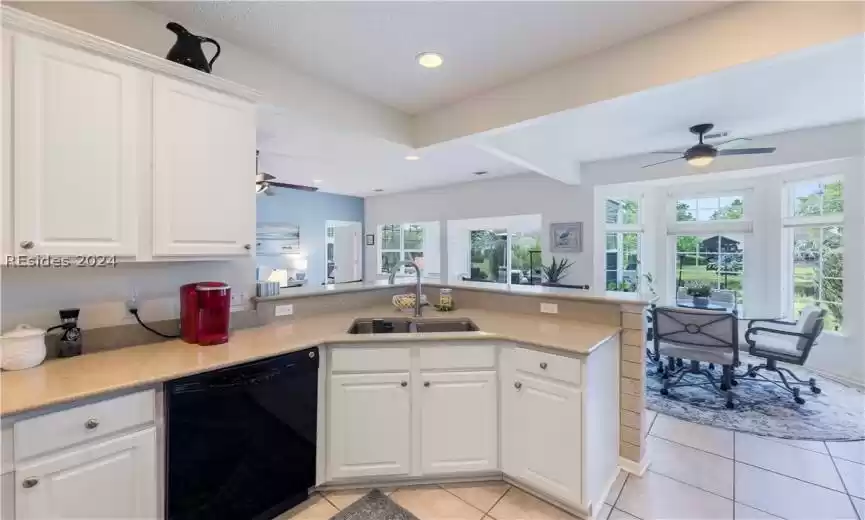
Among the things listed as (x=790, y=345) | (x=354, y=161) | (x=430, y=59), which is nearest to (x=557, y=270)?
(x=790, y=345)

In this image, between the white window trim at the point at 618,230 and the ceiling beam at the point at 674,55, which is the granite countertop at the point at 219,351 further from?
the white window trim at the point at 618,230

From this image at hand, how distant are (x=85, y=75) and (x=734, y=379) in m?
5.46

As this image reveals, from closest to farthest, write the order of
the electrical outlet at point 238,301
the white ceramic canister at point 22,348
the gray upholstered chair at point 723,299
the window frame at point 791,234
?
1. the white ceramic canister at point 22,348
2. the electrical outlet at point 238,301
3. the window frame at point 791,234
4. the gray upholstered chair at point 723,299

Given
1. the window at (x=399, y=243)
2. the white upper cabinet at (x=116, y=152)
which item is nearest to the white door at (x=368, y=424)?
the white upper cabinet at (x=116, y=152)

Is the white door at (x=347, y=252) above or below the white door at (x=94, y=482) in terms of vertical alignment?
above

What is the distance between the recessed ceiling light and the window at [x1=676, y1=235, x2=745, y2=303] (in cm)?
491

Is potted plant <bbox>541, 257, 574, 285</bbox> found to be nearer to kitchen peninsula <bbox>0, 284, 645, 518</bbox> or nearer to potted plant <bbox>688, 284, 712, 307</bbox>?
potted plant <bbox>688, 284, 712, 307</bbox>

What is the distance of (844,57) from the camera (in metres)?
2.42

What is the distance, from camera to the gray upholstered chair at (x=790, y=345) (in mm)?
3285

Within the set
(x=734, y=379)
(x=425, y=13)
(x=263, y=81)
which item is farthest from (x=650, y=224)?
(x=263, y=81)

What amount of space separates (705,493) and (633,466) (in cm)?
37

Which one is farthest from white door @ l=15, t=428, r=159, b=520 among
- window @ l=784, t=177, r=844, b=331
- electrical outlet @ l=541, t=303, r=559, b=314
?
window @ l=784, t=177, r=844, b=331

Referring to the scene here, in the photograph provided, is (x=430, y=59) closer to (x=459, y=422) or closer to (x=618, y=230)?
(x=459, y=422)

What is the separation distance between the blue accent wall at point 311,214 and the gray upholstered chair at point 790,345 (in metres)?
6.55
